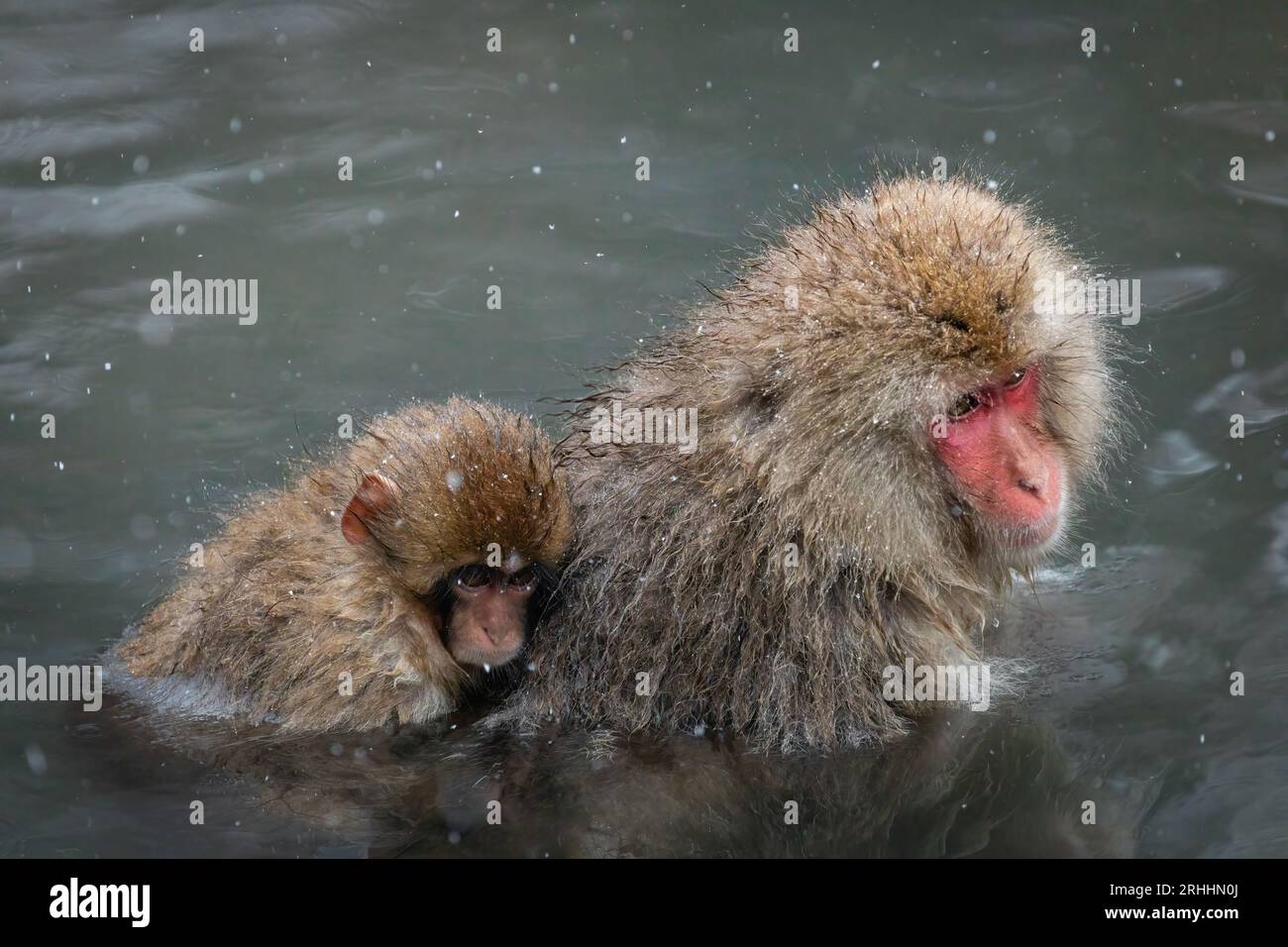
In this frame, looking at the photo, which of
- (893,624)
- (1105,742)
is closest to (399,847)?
(893,624)

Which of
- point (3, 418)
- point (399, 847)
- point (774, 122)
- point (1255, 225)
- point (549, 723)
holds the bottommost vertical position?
point (399, 847)

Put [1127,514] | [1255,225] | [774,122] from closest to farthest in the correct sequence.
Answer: [1127,514] < [1255,225] < [774,122]

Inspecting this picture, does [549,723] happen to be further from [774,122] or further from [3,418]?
[774,122]

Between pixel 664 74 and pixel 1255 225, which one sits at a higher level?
pixel 664 74

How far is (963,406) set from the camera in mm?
4492

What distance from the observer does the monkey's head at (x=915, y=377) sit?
4.39 meters

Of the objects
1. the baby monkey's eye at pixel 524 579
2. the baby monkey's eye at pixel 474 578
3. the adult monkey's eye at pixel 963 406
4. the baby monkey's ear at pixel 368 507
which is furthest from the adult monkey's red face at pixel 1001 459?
the baby monkey's ear at pixel 368 507

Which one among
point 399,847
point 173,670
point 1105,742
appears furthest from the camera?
point 173,670

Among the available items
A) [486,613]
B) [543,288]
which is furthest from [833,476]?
[543,288]

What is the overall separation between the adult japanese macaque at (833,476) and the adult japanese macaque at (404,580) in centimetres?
25

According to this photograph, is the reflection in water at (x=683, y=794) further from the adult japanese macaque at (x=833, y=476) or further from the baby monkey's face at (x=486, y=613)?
the baby monkey's face at (x=486, y=613)

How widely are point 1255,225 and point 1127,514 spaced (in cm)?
260

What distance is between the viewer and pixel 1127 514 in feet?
23.2

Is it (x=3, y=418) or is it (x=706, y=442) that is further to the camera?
(x=3, y=418)
